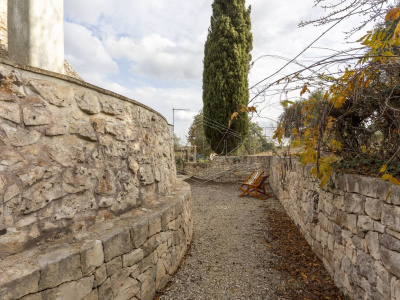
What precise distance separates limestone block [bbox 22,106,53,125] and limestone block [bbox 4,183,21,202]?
436 millimetres

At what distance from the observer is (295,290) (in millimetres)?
2738

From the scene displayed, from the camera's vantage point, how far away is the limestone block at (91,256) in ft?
5.62

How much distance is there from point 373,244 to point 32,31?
13.6ft

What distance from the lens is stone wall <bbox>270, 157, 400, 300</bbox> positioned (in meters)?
1.93

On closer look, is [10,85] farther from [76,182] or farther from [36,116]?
[76,182]

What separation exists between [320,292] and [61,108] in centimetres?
311

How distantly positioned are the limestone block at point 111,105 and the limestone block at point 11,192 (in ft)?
3.29

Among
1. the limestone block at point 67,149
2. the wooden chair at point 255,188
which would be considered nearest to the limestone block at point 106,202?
the limestone block at point 67,149

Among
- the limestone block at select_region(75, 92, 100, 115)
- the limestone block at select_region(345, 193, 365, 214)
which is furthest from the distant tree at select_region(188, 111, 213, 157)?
the limestone block at select_region(75, 92, 100, 115)

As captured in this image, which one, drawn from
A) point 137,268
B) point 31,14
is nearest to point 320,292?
point 137,268

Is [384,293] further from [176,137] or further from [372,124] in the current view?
[176,137]

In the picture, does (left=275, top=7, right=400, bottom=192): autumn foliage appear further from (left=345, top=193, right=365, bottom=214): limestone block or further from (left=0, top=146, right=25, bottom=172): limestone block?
(left=0, top=146, right=25, bottom=172): limestone block

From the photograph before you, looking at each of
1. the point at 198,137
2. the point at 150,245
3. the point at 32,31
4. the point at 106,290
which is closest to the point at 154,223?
the point at 150,245

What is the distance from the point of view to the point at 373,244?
85.4 inches
